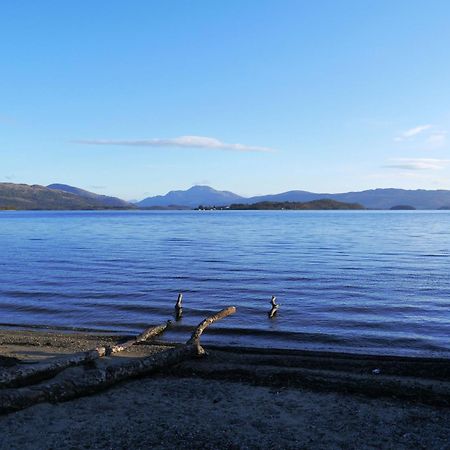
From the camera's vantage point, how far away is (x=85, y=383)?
1101cm

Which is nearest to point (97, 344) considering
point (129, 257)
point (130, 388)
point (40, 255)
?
point (130, 388)

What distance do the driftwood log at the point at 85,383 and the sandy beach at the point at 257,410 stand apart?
0.61 feet

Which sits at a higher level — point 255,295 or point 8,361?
point 8,361

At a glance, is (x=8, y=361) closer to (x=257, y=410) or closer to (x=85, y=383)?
(x=85, y=383)

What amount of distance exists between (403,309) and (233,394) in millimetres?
14260

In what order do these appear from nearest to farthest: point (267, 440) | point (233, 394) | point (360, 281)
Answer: point (267, 440) < point (233, 394) < point (360, 281)

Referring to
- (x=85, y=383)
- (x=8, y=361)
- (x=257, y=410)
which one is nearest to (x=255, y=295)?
(x=8, y=361)

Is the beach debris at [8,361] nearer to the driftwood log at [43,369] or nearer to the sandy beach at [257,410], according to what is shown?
the sandy beach at [257,410]

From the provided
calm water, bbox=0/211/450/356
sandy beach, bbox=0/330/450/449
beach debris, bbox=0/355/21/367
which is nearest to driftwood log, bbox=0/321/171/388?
sandy beach, bbox=0/330/450/449

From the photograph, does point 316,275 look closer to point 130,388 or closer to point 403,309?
point 403,309

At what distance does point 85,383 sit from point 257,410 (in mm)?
3921

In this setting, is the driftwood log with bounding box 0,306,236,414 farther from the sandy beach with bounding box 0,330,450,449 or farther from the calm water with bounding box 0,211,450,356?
the calm water with bounding box 0,211,450,356

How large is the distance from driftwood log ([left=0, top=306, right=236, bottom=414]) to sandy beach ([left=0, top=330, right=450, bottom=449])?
0.19 meters

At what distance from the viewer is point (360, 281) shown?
30.9 m
